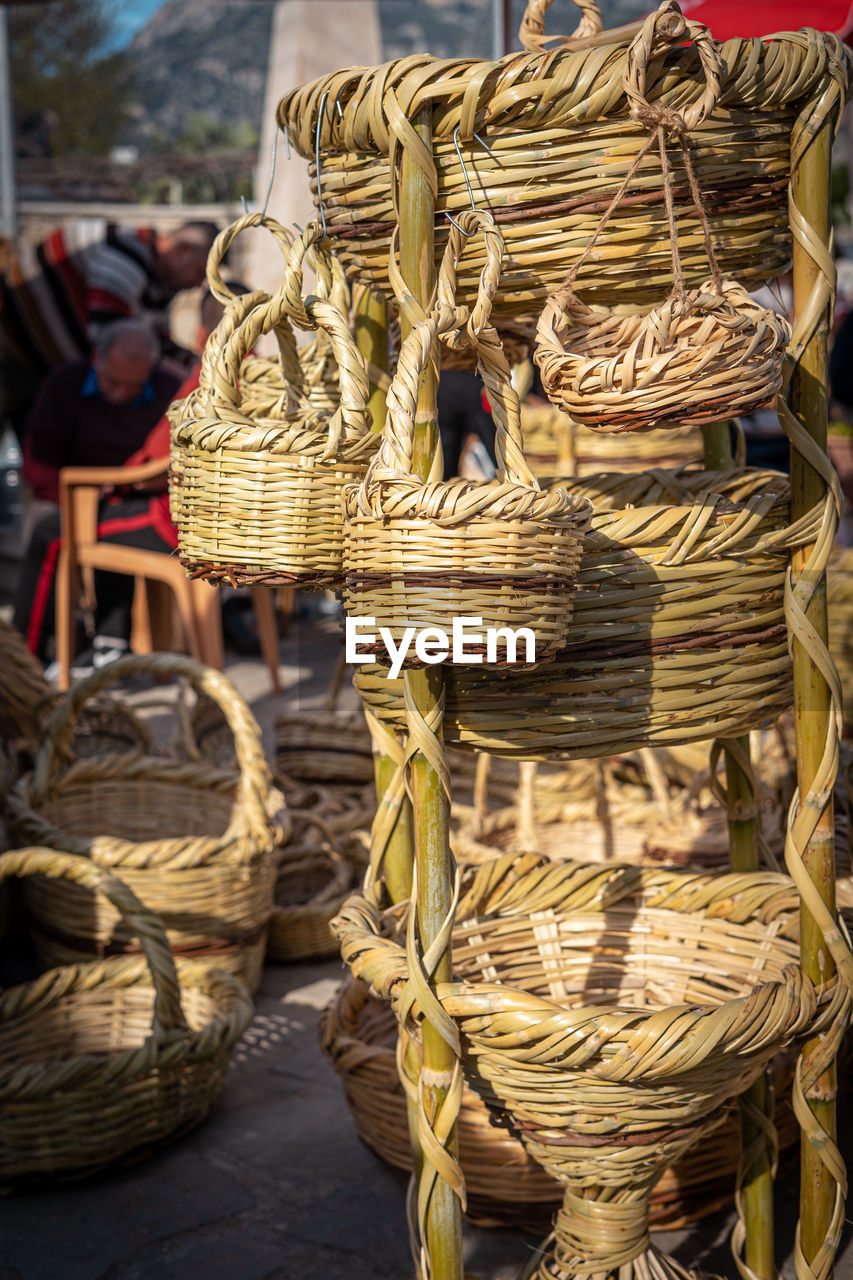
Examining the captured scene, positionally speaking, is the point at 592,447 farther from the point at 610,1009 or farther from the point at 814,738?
the point at 610,1009

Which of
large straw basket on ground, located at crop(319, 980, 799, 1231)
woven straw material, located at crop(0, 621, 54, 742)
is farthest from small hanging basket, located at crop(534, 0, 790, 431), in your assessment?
woven straw material, located at crop(0, 621, 54, 742)

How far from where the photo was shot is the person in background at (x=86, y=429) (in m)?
4.19

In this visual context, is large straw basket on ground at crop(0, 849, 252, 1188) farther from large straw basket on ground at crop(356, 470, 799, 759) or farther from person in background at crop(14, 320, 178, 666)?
person in background at crop(14, 320, 178, 666)

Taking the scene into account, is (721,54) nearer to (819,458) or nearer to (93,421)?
(819,458)

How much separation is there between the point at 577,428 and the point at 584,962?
1.45m

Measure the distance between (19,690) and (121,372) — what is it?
184cm

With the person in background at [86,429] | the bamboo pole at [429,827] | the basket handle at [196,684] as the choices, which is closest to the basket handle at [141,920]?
the basket handle at [196,684]

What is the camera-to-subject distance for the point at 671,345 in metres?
0.98

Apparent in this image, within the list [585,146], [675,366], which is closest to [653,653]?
[675,366]

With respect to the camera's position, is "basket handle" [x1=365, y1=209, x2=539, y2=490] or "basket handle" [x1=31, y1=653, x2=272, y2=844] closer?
"basket handle" [x1=365, y1=209, x2=539, y2=490]

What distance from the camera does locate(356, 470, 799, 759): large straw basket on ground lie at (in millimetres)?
1175

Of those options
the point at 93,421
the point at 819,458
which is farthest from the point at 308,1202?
the point at 93,421

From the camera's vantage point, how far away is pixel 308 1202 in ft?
5.51

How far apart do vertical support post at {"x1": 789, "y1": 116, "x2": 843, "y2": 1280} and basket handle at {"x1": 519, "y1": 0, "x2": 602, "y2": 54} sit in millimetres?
373
